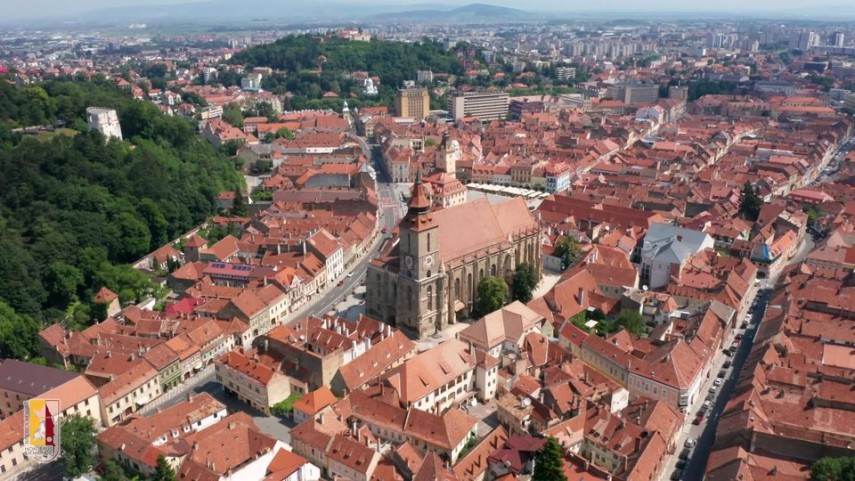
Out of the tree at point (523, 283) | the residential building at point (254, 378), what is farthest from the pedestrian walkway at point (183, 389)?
the tree at point (523, 283)

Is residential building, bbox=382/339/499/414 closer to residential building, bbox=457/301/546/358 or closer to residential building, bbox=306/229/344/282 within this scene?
residential building, bbox=457/301/546/358

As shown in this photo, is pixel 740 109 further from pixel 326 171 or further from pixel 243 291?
pixel 243 291

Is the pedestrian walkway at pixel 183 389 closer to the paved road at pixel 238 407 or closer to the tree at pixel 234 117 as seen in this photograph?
the paved road at pixel 238 407

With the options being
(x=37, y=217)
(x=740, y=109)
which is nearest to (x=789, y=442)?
(x=37, y=217)

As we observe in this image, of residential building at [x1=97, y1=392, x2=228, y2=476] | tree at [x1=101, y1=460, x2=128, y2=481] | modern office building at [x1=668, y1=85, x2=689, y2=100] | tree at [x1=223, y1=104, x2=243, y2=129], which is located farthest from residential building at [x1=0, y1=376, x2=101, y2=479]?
modern office building at [x1=668, y1=85, x2=689, y2=100]

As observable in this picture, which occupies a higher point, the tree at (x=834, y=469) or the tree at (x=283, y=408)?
the tree at (x=834, y=469)

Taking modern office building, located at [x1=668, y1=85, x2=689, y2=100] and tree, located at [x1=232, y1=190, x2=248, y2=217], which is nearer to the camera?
tree, located at [x1=232, y1=190, x2=248, y2=217]

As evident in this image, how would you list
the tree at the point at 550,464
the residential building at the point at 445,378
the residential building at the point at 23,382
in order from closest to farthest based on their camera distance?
the tree at the point at 550,464 → the residential building at the point at 445,378 → the residential building at the point at 23,382
